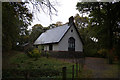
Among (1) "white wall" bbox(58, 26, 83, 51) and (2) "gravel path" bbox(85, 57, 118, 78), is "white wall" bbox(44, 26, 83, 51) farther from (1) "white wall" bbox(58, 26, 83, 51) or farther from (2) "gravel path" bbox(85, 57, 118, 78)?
(2) "gravel path" bbox(85, 57, 118, 78)

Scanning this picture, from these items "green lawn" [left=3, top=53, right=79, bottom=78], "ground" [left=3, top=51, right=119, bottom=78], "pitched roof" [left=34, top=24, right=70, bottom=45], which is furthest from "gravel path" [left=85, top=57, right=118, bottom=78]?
"pitched roof" [left=34, top=24, right=70, bottom=45]

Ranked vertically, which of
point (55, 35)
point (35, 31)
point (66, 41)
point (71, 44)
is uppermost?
point (35, 31)

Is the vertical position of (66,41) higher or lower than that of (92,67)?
higher

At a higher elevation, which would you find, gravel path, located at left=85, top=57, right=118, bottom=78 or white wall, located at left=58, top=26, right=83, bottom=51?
white wall, located at left=58, top=26, right=83, bottom=51

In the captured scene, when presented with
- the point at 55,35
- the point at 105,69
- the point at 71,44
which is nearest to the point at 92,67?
the point at 105,69

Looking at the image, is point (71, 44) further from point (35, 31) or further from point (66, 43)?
point (35, 31)

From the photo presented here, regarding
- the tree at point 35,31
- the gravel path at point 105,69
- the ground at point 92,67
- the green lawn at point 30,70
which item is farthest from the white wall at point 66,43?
the gravel path at point 105,69

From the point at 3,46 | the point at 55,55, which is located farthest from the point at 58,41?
the point at 3,46

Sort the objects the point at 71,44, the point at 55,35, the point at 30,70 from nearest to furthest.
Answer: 1. the point at 30,70
2. the point at 71,44
3. the point at 55,35

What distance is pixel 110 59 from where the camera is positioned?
2.02 m

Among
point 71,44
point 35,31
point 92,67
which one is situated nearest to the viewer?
point 92,67

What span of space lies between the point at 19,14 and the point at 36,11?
28.2 inches

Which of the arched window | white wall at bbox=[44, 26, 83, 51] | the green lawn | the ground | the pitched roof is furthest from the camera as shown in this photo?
the arched window

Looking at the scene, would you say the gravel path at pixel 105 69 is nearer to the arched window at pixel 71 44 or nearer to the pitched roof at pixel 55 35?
the pitched roof at pixel 55 35
